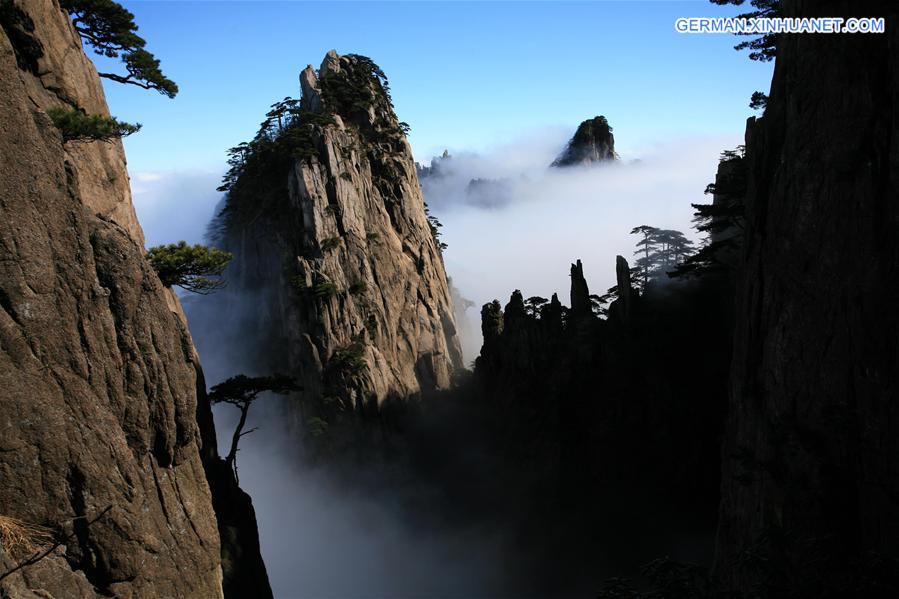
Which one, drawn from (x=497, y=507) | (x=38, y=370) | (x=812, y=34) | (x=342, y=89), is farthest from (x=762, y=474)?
(x=342, y=89)

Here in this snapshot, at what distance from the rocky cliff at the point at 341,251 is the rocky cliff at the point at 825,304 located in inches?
1582

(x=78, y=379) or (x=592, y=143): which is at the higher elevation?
(x=592, y=143)

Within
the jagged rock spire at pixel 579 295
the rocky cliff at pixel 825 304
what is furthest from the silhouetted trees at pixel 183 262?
the jagged rock spire at pixel 579 295

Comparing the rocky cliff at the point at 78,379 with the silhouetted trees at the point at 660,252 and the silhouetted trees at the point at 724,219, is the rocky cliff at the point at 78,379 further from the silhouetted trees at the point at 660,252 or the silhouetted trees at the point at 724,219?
the silhouetted trees at the point at 660,252

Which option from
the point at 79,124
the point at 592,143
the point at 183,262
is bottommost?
the point at 183,262

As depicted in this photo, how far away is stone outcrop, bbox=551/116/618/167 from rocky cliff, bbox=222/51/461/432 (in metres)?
52.5

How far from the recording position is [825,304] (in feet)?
62.2

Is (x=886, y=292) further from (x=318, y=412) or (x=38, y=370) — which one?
(x=318, y=412)

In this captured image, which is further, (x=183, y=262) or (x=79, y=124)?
(x=183, y=262)

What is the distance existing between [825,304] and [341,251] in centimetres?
4758

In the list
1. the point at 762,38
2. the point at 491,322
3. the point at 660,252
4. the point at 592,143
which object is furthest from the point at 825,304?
the point at 592,143

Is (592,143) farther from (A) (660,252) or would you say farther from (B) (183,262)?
(B) (183,262)

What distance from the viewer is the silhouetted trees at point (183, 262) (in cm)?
2353

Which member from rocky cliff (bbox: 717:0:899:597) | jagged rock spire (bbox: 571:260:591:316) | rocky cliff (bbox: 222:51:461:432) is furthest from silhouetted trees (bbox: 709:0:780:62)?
rocky cliff (bbox: 222:51:461:432)
